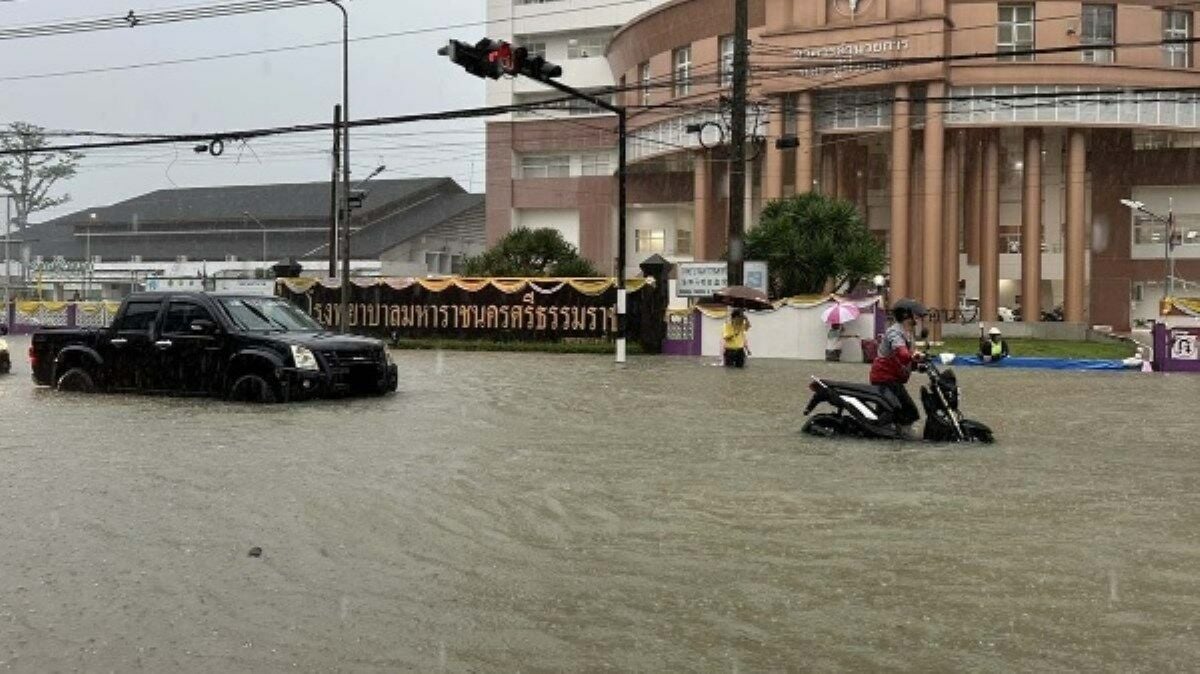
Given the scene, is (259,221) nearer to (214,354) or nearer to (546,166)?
(546,166)

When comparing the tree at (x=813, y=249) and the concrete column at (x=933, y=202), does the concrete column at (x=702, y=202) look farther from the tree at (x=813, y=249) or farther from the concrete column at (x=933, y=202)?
the tree at (x=813, y=249)

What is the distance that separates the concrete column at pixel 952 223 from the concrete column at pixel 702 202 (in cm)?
1135

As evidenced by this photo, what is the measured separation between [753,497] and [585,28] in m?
59.1

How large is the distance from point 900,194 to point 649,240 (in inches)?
806

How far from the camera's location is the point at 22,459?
1073 cm

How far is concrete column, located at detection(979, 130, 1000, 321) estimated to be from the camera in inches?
1895

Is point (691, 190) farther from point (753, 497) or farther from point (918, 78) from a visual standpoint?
point (753, 497)

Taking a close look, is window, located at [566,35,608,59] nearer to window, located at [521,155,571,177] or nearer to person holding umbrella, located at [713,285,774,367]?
window, located at [521,155,571,177]

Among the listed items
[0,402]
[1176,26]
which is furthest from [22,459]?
[1176,26]

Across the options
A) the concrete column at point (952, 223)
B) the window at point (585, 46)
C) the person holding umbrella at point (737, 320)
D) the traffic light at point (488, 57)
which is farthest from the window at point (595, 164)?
the traffic light at point (488, 57)

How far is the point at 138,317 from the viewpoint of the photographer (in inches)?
667

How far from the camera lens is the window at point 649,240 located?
63438 millimetres

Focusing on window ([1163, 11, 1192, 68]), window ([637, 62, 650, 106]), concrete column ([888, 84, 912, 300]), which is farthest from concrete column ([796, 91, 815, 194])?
window ([1163, 11, 1192, 68])

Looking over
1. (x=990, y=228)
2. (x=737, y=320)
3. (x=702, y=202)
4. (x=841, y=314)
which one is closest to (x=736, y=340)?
(x=737, y=320)
